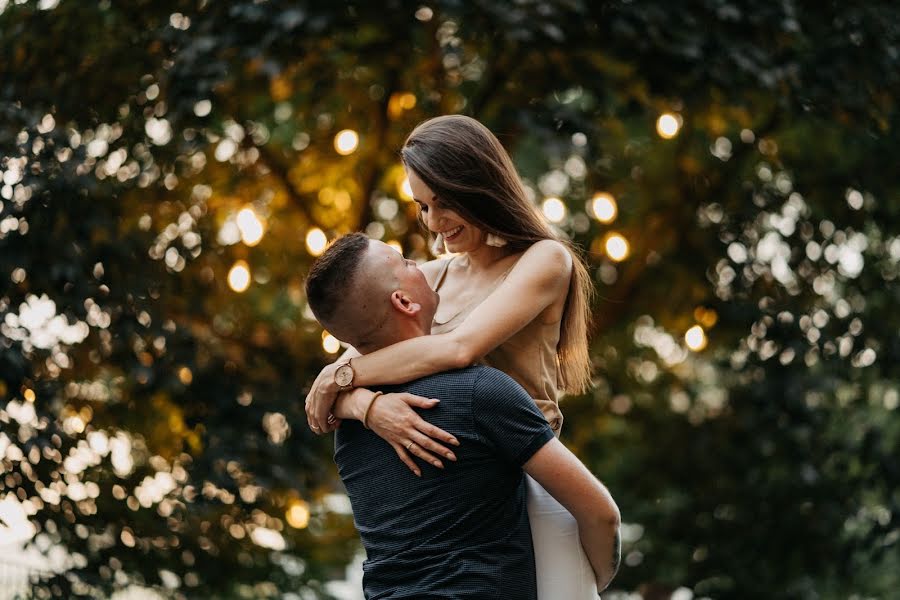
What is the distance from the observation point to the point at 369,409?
6.90 ft

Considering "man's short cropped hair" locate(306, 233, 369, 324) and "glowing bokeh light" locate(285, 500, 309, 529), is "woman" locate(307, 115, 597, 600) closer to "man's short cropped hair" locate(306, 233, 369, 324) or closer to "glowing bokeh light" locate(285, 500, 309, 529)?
"man's short cropped hair" locate(306, 233, 369, 324)

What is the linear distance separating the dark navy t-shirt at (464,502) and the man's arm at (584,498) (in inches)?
1.3

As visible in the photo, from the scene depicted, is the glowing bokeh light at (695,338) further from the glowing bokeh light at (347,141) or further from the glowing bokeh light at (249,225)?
the glowing bokeh light at (249,225)

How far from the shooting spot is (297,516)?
6.65 metres

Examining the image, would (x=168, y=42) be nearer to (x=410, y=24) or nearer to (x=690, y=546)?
(x=410, y=24)

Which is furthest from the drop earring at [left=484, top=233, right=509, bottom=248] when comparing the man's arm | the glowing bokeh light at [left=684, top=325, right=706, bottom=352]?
the glowing bokeh light at [left=684, top=325, right=706, bottom=352]

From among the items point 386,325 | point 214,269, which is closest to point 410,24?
point 214,269

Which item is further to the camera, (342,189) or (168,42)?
(342,189)

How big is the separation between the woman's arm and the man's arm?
27 cm

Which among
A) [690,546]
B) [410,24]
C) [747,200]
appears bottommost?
[690,546]

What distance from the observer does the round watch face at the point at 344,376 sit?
2236 mm

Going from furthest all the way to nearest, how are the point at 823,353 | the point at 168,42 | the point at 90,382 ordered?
the point at 823,353 → the point at 90,382 → the point at 168,42

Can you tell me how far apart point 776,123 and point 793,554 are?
9.17 ft

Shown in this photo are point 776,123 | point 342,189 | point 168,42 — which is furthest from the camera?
point 342,189
